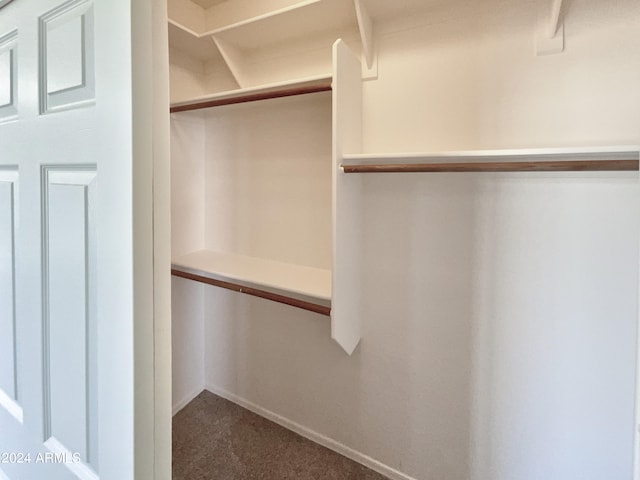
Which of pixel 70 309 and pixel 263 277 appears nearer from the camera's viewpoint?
pixel 70 309

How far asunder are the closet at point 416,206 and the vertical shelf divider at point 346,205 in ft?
0.04

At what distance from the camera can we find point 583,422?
1.35 metres

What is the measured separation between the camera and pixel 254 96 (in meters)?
1.61

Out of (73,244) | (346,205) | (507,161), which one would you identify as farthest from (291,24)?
(73,244)

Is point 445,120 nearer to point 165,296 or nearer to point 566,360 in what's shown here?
point 566,360

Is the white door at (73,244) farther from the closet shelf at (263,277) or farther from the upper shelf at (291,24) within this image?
the upper shelf at (291,24)

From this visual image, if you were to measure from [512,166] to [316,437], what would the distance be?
1.63 metres

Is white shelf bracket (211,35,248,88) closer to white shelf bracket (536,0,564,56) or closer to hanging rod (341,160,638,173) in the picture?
hanging rod (341,160,638,173)

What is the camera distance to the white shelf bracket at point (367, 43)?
1.46m

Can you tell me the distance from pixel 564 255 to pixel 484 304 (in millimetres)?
335

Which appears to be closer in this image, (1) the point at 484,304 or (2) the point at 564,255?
→ (2) the point at 564,255

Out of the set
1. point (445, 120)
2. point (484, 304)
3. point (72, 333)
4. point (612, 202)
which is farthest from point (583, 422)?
point (72, 333)

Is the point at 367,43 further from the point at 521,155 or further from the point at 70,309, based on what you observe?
the point at 70,309

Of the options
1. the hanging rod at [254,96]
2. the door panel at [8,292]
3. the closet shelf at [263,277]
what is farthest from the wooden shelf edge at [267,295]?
the door panel at [8,292]
